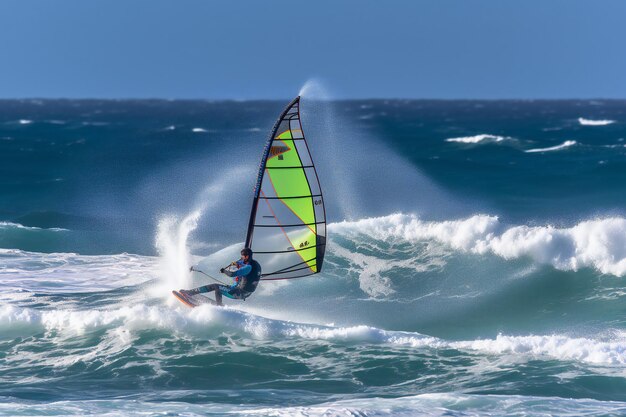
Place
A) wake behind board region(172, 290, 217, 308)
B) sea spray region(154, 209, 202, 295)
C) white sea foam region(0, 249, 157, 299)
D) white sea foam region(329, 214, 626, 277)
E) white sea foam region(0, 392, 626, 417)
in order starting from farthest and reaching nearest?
white sea foam region(329, 214, 626, 277) < white sea foam region(0, 249, 157, 299) < sea spray region(154, 209, 202, 295) < wake behind board region(172, 290, 217, 308) < white sea foam region(0, 392, 626, 417)

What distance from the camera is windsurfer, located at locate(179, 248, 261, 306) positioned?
1650 centimetres

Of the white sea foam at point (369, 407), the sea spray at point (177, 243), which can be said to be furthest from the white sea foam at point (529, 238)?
the white sea foam at point (369, 407)

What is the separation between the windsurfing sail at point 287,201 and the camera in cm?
1659

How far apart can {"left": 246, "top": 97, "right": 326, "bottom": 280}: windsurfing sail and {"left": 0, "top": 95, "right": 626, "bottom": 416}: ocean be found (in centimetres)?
101

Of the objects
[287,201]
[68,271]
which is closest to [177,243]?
[68,271]

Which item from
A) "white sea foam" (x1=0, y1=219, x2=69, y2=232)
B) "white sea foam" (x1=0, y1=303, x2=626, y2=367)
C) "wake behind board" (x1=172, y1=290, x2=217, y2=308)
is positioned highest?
"white sea foam" (x1=0, y1=219, x2=69, y2=232)

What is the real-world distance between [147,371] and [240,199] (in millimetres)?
16511

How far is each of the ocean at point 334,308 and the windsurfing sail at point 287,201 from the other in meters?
1.01

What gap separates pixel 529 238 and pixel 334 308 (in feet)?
18.7

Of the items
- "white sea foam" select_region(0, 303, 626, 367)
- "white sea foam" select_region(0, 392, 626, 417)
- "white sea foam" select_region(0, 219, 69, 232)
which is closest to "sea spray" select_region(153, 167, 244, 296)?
"white sea foam" select_region(0, 303, 626, 367)

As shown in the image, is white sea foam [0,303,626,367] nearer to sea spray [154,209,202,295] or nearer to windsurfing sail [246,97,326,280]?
windsurfing sail [246,97,326,280]

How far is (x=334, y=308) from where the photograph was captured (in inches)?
768

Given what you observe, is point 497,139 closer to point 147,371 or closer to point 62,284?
point 62,284

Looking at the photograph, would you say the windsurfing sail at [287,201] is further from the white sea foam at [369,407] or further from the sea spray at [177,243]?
the white sea foam at [369,407]
